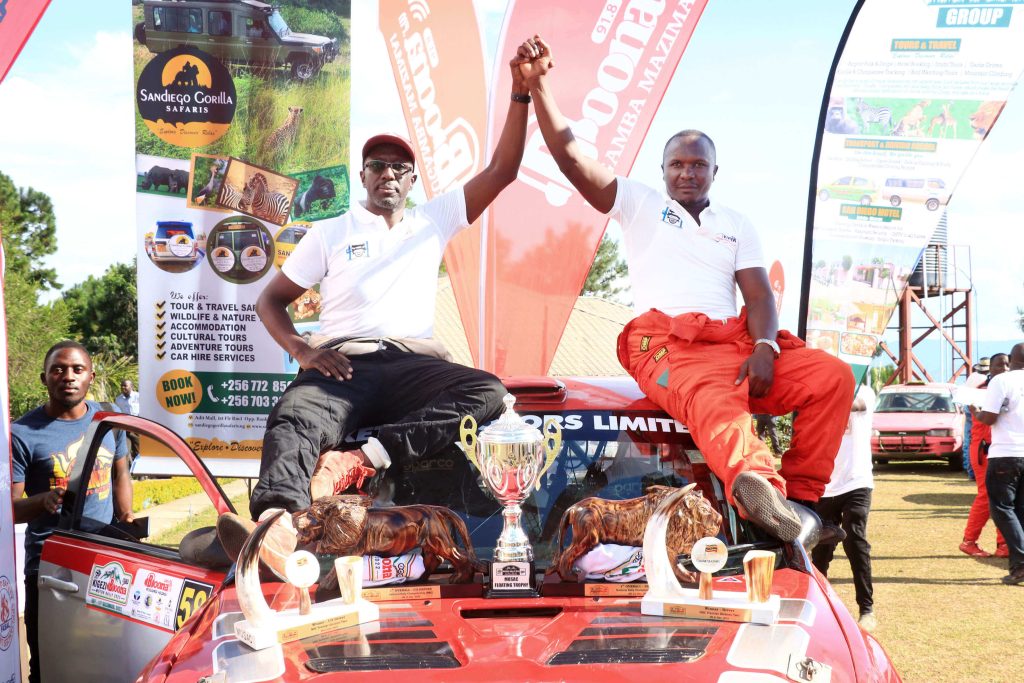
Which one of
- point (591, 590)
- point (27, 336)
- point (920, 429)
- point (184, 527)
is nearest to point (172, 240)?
point (591, 590)

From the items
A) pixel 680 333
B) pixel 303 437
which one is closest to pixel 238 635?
pixel 303 437

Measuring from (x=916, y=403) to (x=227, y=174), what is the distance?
16.5 meters

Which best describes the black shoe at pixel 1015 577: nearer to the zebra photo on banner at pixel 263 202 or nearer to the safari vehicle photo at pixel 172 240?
the zebra photo on banner at pixel 263 202

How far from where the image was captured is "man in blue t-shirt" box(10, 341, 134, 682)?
4.71m

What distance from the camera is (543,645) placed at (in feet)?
8.00

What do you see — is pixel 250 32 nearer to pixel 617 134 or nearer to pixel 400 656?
pixel 617 134

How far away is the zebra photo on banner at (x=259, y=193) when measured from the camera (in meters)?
7.09

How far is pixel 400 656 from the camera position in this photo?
2395 mm

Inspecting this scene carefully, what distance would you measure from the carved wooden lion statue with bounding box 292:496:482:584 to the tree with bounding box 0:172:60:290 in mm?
44058

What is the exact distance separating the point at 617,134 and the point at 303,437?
14.9 ft

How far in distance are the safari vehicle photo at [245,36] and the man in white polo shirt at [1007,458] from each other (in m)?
6.12

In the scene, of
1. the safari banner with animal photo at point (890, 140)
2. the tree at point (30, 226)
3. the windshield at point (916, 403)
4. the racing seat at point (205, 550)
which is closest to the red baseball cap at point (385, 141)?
the racing seat at point (205, 550)

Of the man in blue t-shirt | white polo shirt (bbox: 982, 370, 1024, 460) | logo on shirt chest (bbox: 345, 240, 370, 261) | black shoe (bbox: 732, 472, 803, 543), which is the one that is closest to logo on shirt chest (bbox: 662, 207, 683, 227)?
logo on shirt chest (bbox: 345, 240, 370, 261)

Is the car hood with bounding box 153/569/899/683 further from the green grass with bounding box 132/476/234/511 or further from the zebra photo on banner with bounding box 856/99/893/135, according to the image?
the green grass with bounding box 132/476/234/511
